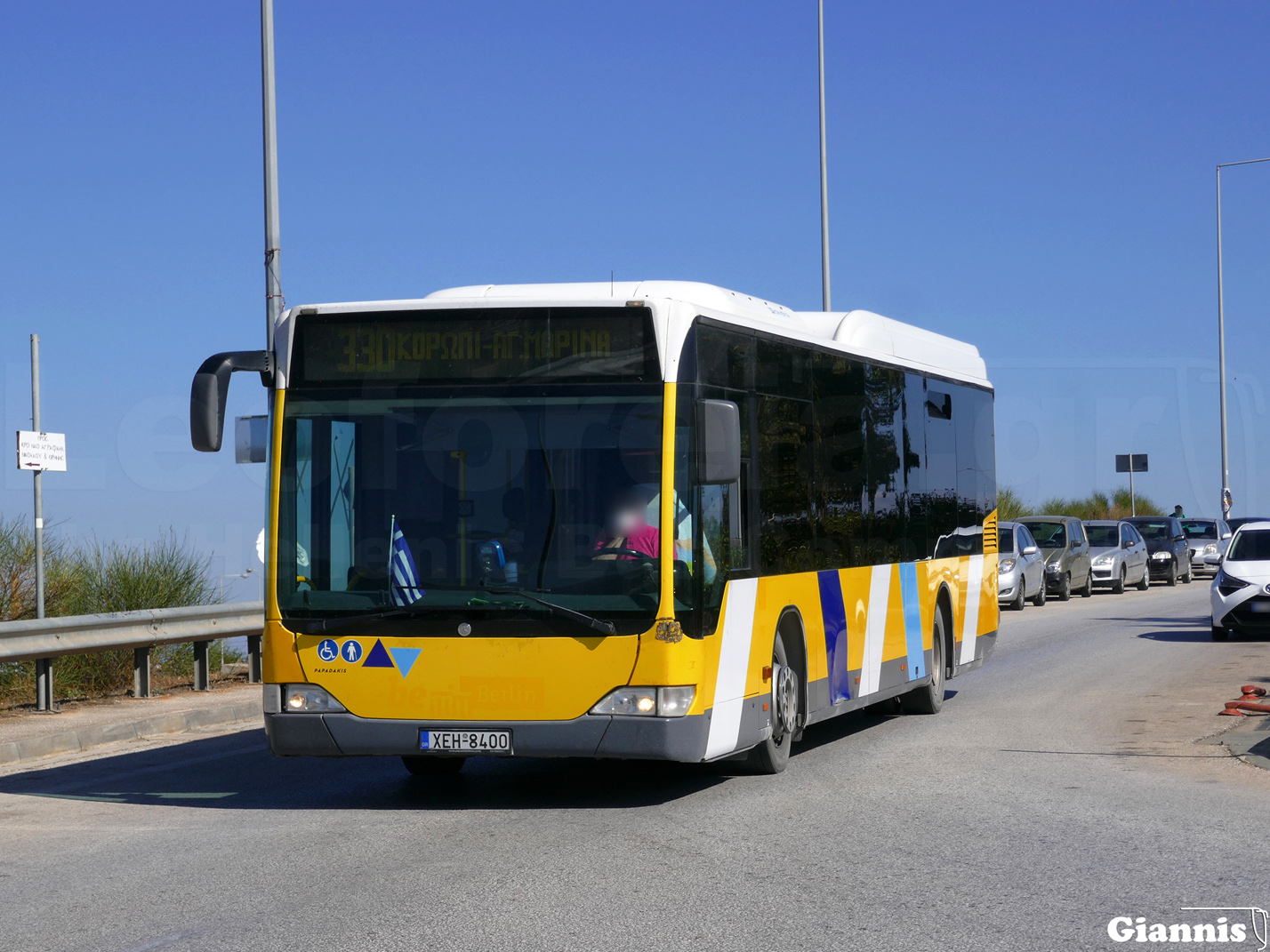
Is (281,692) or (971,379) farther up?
(971,379)

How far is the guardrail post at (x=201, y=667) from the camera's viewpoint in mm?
16562

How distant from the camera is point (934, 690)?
45.3 ft

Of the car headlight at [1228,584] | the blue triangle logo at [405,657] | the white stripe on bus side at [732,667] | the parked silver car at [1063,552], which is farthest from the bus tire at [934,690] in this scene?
the parked silver car at [1063,552]

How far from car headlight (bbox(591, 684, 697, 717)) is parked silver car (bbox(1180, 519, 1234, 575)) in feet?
135

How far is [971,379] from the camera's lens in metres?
15.5

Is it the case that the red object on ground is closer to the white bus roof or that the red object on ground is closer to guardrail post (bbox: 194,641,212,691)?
the white bus roof

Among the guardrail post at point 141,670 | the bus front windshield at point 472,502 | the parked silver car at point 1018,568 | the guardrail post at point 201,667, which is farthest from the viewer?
the parked silver car at point 1018,568

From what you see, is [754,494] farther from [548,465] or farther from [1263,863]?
[1263,863]

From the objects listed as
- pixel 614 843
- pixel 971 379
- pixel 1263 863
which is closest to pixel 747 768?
pixel 614 843

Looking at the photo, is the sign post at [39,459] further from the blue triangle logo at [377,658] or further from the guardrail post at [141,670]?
the blue triangle logo at [377,658]

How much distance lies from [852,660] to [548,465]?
3.77 metres

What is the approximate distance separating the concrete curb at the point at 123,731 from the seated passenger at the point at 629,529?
5895mm

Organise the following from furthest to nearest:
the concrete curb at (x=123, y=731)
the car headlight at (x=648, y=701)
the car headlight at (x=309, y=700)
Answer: the concrete curb at (x=123, y=731) → the car headlight at (x=309, y=700) → the car headlight at (x=648, y=701)

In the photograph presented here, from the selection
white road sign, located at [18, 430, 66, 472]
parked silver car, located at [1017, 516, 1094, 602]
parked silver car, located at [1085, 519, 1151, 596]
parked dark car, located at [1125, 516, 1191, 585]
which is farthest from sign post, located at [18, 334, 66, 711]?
parked dark car, located at [1125, 516, 1191, 585]
